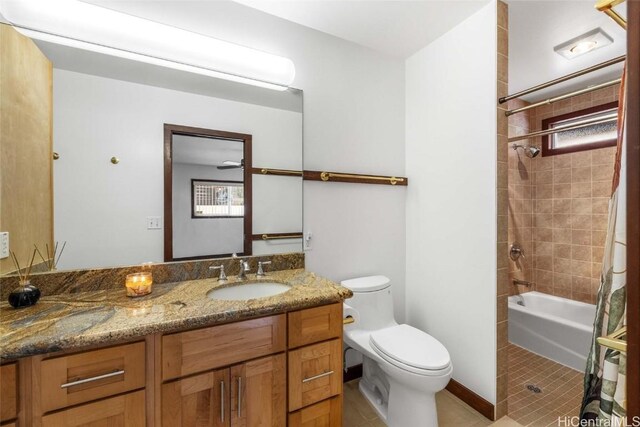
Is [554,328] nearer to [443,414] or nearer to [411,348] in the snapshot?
[443,414]

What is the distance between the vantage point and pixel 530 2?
1639 mm

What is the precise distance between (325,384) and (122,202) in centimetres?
128

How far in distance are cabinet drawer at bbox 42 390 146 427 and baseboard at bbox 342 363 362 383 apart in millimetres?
1394

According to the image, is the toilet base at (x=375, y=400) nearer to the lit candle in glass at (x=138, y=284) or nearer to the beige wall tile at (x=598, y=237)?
the lit candle in glass at (x=138, y=284)

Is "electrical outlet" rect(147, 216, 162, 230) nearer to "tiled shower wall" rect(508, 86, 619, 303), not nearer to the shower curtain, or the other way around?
the shower curtain

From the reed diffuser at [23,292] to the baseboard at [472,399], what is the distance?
7.61ft

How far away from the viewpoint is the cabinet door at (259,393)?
3.55 feet

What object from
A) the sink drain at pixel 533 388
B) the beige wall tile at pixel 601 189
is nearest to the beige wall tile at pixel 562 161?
the beige wall tile at pixel 601 189

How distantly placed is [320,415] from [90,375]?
2.99ft

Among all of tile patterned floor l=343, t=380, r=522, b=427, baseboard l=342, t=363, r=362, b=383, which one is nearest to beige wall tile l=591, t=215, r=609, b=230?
tile patterned floor l=343, t=380, r=522, b=427

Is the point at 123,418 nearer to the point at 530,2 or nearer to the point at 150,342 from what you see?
the point at 150,342

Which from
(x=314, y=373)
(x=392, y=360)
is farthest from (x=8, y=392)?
(x=392, y=360)

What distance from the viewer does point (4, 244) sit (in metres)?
1.11

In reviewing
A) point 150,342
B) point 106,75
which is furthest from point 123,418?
point 106,75
